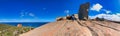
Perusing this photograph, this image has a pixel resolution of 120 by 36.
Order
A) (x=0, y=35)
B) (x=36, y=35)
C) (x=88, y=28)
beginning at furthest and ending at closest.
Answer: (x=0, y=35)
(x=36, y=35)
(x=88, y=28)

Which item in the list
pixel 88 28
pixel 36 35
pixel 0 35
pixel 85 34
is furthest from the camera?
pixel 0 35

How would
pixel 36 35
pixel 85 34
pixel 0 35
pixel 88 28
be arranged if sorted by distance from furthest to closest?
pixel 0 35 → pixel 36 35 → pixel 88 28 → pixel 85 34

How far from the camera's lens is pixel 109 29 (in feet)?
18.0

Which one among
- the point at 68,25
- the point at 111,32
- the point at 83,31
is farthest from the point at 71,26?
the point at 111,32

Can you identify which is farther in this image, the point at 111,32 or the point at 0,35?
the point at 0,35

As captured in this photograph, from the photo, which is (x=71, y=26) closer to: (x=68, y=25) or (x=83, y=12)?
(x=68, y=25)

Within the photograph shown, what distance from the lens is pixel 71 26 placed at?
586 cm

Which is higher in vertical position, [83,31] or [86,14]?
[86,14]

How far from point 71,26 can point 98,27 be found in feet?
2.15

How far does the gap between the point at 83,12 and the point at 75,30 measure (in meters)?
0.96

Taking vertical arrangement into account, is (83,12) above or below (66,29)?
above

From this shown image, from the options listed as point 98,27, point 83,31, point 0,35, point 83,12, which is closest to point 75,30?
point 83,31

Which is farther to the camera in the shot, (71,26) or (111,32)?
(71,26)

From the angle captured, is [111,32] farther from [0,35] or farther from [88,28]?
[0,35]
